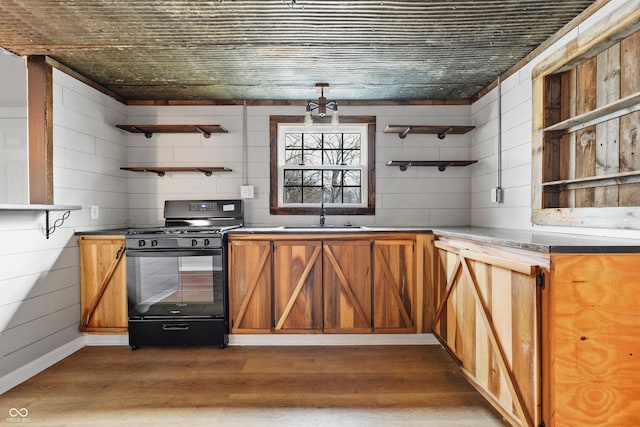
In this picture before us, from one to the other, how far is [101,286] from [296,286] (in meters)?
1.58

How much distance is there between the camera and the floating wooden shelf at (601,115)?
1.64 meters

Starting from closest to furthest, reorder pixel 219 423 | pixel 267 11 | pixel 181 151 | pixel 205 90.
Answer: pixel 219 423 → pixel 267 11 → pixel 205 90 → pixel 181 151

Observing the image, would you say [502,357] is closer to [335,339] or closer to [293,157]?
[335,339]

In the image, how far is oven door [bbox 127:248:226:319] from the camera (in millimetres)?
2664

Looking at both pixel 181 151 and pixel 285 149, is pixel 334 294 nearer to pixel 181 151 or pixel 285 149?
pixel 285 149

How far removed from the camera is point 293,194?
3533mm

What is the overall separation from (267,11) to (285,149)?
5.53 feet

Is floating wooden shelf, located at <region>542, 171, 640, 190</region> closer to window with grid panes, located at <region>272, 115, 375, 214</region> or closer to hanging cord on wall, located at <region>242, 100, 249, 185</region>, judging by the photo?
window with grid panes, located at <region>272, 115, 375, 214</region>

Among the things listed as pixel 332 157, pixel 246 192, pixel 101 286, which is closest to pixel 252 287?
pixel 246 192

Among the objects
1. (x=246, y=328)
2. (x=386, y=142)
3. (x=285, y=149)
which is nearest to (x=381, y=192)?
(x=386, y=142)

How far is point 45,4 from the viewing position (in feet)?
6.09

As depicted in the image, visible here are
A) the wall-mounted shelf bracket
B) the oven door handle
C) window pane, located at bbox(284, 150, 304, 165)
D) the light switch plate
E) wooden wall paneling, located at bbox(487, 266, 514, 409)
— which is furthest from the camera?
window pane, located at bbox(284, 150, 304, 165)

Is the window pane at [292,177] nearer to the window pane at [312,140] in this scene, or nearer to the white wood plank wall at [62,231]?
the window pane at [312,140]

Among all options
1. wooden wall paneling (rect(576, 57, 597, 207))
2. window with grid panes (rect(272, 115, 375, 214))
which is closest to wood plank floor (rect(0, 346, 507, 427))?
wooden wall paneling (rect(576, 57, 597, 207))
